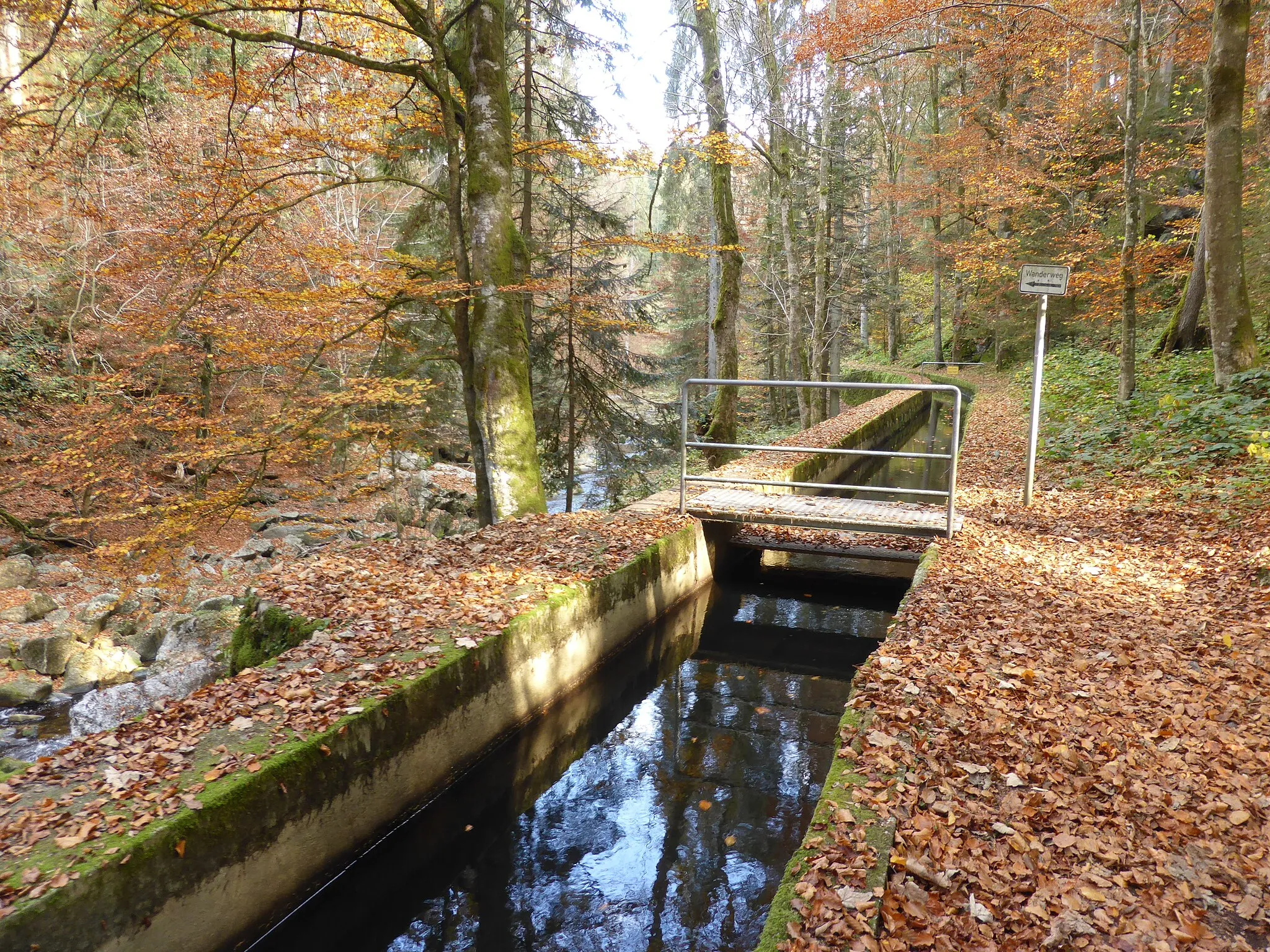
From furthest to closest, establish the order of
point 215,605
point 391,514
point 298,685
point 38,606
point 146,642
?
point 391,514 < point 215,605 < point 38,606 < point 146,642 < point 298,685

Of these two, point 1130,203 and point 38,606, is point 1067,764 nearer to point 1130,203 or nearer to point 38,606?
point 1130,203

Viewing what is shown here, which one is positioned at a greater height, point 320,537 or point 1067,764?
point 1067,764

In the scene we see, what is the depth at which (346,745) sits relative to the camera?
11.9ft

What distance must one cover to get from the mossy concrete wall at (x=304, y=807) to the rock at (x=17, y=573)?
854cm

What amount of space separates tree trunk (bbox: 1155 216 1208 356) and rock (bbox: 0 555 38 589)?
59.0ft

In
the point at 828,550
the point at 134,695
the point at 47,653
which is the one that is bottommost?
the point at 134,695

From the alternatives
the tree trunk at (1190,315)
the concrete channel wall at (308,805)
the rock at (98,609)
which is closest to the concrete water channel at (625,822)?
the concrete channel wall at (308,805)

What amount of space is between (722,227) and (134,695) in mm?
10823

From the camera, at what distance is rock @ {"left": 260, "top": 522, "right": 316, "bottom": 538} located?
12.6m

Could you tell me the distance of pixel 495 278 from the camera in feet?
27.0

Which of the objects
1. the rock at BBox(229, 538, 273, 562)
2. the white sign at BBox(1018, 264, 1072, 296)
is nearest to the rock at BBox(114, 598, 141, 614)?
the rock at BBox(229, 538, 273, 562)

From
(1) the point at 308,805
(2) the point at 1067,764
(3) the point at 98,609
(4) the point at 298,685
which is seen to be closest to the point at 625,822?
(1) the point at 308,805

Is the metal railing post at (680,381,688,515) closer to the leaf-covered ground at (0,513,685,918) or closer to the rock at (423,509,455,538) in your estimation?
the leaf-covered ground at (0,513,685,918)

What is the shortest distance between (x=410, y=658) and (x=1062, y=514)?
6667mm
